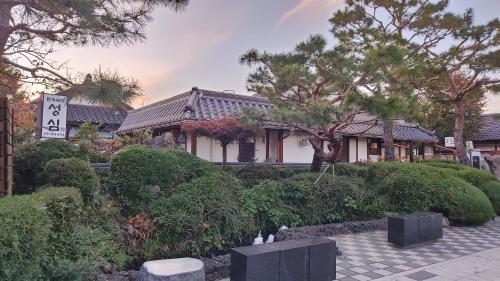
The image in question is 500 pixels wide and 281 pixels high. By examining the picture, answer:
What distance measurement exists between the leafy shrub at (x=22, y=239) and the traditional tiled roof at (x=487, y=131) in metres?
29.3

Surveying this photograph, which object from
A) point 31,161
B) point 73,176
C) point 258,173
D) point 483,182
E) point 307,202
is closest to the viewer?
point 73,176

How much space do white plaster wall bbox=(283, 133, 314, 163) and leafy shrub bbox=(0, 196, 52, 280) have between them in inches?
497

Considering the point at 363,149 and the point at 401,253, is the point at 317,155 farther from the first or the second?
the point at 363,149

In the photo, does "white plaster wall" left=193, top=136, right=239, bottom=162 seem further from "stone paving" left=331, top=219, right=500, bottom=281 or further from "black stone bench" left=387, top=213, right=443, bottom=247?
"black stone bench" left=387, top=213, right=443, bottom=247

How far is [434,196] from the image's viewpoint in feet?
28.1

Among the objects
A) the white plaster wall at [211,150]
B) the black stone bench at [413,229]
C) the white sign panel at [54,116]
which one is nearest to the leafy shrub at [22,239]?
the white sign panel at [54,116]

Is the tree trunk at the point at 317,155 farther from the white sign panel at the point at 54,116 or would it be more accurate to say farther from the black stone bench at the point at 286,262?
the white sign panel at the point at 54,116

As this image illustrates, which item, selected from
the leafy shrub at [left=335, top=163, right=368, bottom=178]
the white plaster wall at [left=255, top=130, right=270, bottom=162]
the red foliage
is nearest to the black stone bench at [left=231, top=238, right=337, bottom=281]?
the red foliage

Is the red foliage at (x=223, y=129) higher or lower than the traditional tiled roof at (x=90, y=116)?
lower

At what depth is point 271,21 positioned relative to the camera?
31.3 feet

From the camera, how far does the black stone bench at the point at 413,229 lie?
6.39 metres

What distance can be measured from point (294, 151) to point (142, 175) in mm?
10529

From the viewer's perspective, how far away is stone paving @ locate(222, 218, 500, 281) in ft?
15.9

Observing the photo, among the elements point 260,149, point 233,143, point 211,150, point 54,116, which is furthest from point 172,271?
point 260,149
